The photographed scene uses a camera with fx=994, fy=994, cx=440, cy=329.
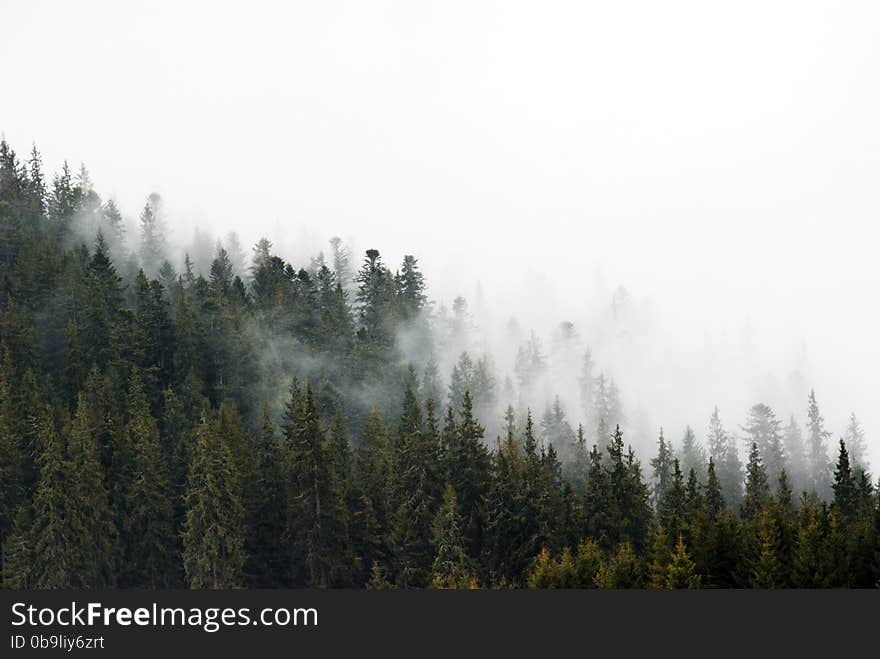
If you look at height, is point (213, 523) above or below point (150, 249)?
below

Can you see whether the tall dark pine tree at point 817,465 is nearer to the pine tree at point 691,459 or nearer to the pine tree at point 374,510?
the pine tree at point 691,459

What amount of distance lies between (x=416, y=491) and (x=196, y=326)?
51.1m

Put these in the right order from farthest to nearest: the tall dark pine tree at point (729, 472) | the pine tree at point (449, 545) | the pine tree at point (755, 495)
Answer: the tall dark pine tree at point (729, 472) < the pine tree at point (755, 495) < the pine tree at point (449, 545)

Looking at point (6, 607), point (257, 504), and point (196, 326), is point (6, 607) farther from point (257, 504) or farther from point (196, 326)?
point (196, 326)

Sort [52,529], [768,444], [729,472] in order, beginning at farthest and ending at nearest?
[768,444]
[729,472]
[52,529]

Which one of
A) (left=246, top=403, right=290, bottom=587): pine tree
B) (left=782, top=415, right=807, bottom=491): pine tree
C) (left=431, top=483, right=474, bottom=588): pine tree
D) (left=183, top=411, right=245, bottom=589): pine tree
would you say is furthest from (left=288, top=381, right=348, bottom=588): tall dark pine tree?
(left=782, top=415, right=807, bottom=491): pine tree

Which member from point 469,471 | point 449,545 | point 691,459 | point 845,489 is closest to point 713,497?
point 845,489

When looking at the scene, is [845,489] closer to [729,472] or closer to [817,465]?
[729,472]

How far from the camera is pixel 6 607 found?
1516 inches

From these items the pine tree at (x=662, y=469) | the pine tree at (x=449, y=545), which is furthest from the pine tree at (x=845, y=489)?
the pine tree at (x=662, y=469)

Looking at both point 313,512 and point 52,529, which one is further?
point 313,512

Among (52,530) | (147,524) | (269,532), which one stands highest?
(147,524)

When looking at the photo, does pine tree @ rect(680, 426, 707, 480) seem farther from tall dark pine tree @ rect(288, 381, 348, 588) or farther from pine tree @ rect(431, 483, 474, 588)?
tall dark pine tree @ rect(288, 381, 348, 588)

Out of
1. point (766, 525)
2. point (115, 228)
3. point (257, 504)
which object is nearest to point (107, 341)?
point (257, 504)
